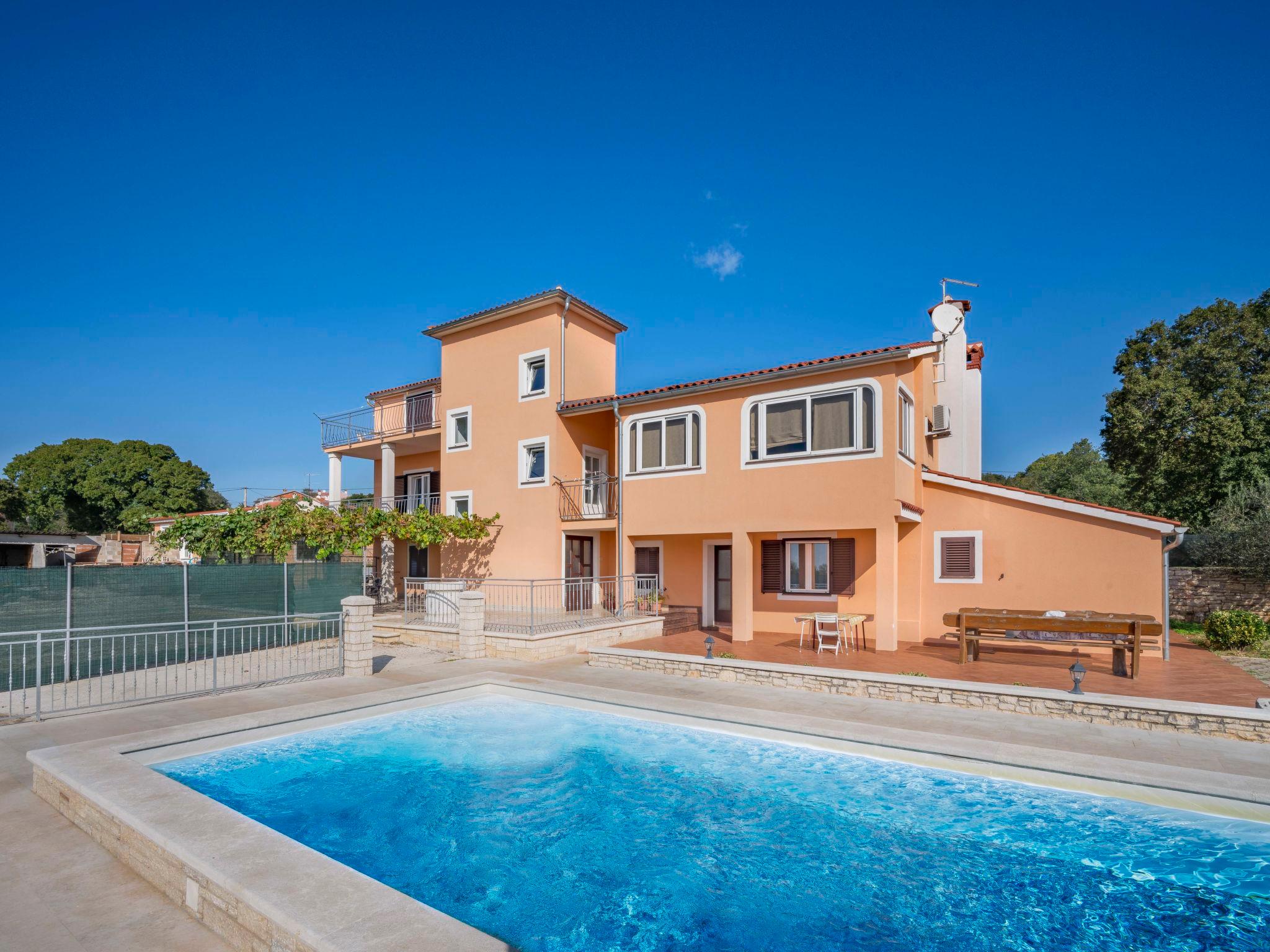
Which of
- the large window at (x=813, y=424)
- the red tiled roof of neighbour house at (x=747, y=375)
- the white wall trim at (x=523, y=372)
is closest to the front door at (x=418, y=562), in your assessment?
the white wall trim at (x=523, y=372)

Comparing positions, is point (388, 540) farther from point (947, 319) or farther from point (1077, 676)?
point (1077, 676)

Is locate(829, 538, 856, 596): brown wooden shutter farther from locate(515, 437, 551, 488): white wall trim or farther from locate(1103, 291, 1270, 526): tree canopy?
locate(1103, 291, 1270, 526): tree canopy

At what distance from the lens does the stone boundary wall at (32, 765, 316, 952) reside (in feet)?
11.5

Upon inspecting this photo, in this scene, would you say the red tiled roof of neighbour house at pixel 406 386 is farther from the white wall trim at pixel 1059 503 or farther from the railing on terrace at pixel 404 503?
the white wall trim at pixel 1059 503

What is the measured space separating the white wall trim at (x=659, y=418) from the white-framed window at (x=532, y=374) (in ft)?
11.6

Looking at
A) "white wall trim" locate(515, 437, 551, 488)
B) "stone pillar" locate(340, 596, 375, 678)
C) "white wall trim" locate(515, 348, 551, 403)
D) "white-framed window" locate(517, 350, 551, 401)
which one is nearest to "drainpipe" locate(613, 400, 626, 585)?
"white wall trim" locate(515, 437, 551, 488)

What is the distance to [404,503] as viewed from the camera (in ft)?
76.3

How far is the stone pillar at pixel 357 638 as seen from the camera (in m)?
11.0

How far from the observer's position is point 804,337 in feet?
95.6

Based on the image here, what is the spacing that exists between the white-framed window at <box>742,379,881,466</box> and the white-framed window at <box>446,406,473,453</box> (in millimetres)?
9471

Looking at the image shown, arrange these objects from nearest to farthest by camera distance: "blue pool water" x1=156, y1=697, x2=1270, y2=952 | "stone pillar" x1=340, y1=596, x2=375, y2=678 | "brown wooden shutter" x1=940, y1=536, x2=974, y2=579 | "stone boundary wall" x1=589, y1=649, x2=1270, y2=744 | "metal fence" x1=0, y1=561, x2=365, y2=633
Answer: "blue pool water" x1=156, y1=697, x2=1270, y2=952 → "stone boundary wall" x1=589, y1=649, x2=1270, y2=744 → "metal fence" x1=0, y1=561, x2=365, y2=633 → "stone pillar" x1=340, y1=596, x2=375, y2=678 → "brown wooden shutter" x1=940, y1=536, x2=974, y2=579

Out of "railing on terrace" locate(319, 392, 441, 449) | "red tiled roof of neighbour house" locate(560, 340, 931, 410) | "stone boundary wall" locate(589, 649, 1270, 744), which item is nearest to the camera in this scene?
"stone boundary wall" locate(589, 649, 1270, 744)

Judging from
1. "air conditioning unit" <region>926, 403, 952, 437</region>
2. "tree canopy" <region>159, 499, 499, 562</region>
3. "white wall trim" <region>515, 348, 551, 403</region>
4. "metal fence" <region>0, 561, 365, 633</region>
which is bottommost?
"metal fence" <region>0, 561, 365, 633</region>

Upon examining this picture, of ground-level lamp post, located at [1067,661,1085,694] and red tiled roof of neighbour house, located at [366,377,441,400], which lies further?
red tiled roof of neighbour house, located at [366,377,441,400]
